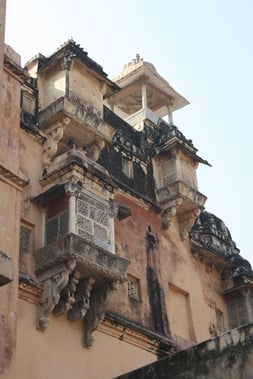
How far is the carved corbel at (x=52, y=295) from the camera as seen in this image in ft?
45.5

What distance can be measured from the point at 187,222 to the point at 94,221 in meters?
5.11

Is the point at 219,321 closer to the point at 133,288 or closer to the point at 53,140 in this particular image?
the point at 133,288

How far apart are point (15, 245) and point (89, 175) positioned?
3.35 metres

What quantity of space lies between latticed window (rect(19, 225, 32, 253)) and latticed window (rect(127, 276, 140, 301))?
10.4 feet

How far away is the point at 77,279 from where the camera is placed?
1438 centimetres

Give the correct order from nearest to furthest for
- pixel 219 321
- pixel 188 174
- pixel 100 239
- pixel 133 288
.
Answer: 1. pixel 100 239
2. pixel 133 288
3. pixel 219 321
4. pixel 188 174

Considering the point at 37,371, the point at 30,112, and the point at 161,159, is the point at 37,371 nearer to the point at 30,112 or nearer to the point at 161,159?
the point at 30,112

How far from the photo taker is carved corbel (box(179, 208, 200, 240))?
19578mm

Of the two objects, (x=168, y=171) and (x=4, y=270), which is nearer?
(x=4, y=270)

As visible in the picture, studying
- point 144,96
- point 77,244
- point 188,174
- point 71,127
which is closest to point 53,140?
point 71,127

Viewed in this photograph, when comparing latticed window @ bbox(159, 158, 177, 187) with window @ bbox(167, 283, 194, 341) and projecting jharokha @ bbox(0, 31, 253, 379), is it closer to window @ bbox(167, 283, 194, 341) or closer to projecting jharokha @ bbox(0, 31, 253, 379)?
projecting jharokha @ bbox(0, 31, 253, 379)

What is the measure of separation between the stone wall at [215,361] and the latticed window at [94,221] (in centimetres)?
573

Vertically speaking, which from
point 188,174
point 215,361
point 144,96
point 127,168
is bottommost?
point 215,361

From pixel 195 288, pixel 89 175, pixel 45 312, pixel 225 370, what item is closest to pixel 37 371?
pixel 45 312
